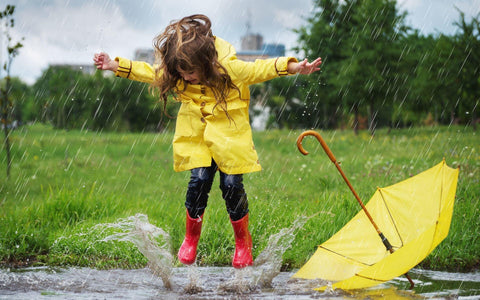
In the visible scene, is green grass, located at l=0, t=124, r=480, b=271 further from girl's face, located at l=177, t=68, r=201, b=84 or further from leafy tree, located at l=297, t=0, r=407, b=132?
leafy tree, located at l=297, t=0, r=407, b=132

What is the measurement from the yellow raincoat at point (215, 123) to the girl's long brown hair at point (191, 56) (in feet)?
0.29

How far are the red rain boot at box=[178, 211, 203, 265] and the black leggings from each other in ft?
0.16

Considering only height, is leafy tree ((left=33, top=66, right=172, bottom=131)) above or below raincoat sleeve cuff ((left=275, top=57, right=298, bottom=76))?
below

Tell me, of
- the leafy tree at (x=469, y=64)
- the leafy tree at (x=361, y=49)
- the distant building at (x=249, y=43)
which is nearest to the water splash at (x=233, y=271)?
the distant building at (x=249, y=43)

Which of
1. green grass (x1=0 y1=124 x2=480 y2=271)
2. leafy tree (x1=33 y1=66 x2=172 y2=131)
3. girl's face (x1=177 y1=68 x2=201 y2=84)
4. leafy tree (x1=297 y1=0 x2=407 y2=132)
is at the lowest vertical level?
leafy tree (x1=33 y1=66 x2=172 y2=131)

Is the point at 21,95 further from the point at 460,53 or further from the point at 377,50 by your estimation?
the point at 460,53

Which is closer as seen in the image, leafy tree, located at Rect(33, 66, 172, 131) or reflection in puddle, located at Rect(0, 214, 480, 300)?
reflection in puddle, located at Rect(0, 214, 480, 300)

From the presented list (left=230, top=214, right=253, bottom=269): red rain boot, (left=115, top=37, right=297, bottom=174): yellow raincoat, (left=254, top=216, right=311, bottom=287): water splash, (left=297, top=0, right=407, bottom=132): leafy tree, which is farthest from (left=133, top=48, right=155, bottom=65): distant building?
(left=297, top=0, right=407, bottom=132): leafy tree

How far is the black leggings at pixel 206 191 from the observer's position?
12.8 ft

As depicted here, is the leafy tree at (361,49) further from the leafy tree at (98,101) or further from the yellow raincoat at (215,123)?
the yellow raincoat at (215,123)

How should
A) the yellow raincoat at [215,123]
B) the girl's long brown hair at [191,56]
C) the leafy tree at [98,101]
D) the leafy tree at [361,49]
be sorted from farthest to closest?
the leafy tree at [98,101] < the leafy tree at [361,49] < the yellow raincoat at [215,123] < the girl's long brown hair at [191,56]

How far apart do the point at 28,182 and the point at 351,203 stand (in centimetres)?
567

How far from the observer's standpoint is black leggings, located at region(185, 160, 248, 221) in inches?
154

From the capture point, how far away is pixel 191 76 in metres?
3.83
